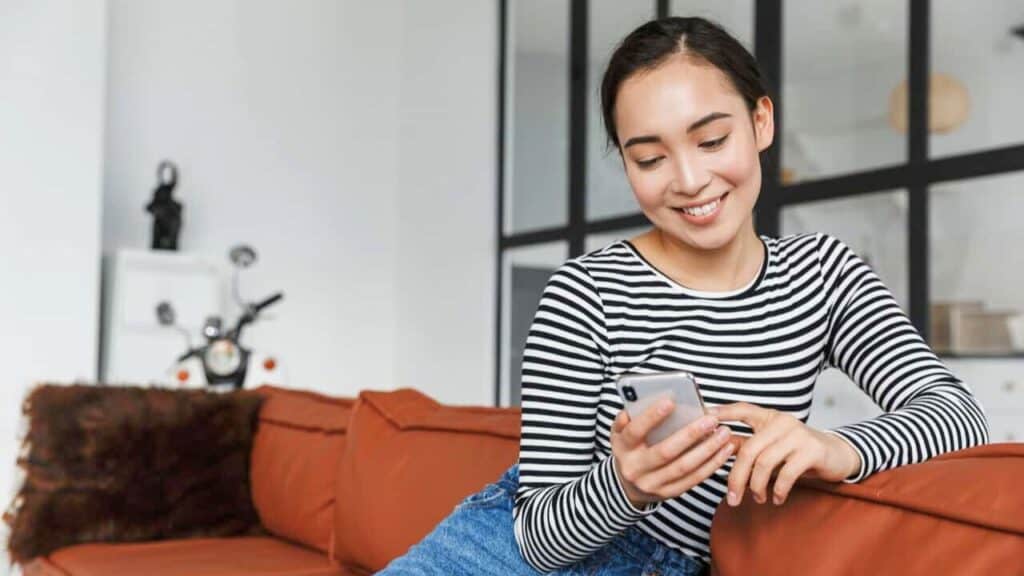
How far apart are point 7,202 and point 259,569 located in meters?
2.77

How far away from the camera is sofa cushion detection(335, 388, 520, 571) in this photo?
1.75 meters

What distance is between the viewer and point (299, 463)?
7.41 feet

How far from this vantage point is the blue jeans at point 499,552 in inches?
45.4

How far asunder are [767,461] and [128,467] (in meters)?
1.80

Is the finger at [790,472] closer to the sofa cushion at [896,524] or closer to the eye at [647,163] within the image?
the sofa cushion at [896,524]

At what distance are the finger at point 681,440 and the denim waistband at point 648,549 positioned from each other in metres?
0.28

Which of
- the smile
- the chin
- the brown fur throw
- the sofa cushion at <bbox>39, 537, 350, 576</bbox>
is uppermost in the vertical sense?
the smile

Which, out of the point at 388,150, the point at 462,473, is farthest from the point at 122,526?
the point at 388,150

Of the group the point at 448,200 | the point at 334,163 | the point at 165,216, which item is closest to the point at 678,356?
the point at 165,216

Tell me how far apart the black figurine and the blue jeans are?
3.83 meters

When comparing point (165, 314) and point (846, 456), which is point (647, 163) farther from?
point (165, 314)

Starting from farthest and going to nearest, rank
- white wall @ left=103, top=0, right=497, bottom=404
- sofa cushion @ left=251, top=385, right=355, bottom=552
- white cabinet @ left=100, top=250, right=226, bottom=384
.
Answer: white wall @ left=103, top=0, right=497, bottom=404
white cabinet @ left=100, top=250, right=226, bottom=384
sofa cushion @ left=251, top=385, right=355, bottom=552

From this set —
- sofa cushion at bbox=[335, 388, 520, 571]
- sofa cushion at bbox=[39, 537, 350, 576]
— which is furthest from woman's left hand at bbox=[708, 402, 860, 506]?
sofa cushion at bbox=[39, 537, 350, 576]

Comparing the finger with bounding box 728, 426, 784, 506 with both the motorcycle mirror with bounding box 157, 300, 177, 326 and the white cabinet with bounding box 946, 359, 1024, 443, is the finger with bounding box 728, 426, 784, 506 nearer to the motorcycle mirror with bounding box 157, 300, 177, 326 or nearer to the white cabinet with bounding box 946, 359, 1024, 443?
the white cabinet with bounding box 946, 359, 1024, 443
